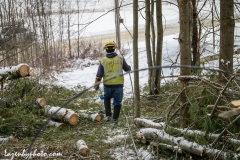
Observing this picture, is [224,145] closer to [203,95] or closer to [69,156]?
[203,95]

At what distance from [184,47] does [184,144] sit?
4.40ft

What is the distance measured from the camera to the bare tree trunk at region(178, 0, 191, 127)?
4.17 m

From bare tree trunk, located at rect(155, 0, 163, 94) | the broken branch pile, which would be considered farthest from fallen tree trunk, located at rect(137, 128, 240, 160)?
bare tree trunk, located at rect(155, 0, 163, 94)

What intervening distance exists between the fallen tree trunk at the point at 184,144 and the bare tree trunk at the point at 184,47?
384mm

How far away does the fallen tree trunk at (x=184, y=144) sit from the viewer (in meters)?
3.66

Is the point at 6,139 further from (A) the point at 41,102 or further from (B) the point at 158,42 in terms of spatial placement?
(B) the point at 158,42

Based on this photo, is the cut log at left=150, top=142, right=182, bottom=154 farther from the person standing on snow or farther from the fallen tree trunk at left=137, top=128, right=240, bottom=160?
the person standing on snow

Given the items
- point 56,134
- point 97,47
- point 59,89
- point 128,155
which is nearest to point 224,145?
point 128,155

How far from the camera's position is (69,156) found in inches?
181

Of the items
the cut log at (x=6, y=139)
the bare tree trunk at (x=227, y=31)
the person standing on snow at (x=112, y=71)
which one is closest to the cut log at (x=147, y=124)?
the person standing on snow at (x=112, y=71)

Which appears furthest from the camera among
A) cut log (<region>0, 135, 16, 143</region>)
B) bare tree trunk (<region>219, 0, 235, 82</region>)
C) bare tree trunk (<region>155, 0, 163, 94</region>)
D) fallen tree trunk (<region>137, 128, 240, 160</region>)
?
bare tree trunk (<region>155, 0, 163, 94</region>)

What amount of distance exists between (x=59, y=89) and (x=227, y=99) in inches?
256

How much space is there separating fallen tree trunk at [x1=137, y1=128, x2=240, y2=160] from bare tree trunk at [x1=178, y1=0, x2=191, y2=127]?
384 millimetres

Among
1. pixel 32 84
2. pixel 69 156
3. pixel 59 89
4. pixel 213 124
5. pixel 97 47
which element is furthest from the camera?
pixel 97 47
